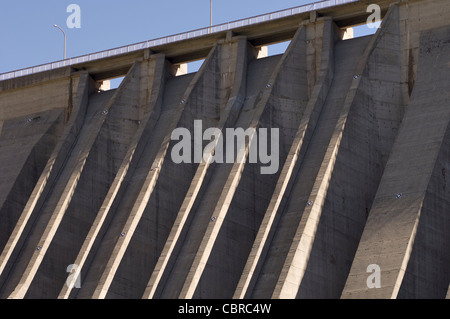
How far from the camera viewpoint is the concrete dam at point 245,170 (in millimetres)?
48062

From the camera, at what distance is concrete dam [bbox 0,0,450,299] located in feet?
158

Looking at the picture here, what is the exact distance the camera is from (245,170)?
178 feet

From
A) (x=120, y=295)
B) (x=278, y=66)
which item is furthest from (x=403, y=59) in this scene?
(x=120, y=295)
